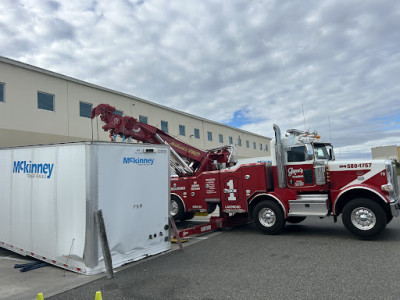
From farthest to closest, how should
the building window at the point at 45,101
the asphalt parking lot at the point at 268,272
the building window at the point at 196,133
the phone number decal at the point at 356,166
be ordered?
the building window at the point at 196,133 → the building window at the point at 45,101 → the phone number decal at the point at 356,166 → the asphalt parking lot at the point at 268,272

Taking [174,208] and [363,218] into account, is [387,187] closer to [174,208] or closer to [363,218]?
[363,218]

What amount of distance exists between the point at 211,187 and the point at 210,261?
3.93m

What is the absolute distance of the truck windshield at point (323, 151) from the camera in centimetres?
902

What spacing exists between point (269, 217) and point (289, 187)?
3.38 ft

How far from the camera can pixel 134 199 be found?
652cm

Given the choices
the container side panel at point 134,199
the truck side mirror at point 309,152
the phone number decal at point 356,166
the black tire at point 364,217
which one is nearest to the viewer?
the container side panel at point 134,199

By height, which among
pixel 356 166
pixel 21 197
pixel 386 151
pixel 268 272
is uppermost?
pixel 386 151

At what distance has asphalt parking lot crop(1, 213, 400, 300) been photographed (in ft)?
14.7

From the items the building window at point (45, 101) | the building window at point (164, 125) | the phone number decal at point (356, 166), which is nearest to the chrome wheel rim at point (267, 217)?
the phone number decal at point (356, 166)

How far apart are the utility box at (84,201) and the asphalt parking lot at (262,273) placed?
1.32 feet

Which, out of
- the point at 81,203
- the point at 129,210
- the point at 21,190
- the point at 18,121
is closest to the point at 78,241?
the point at 81,203

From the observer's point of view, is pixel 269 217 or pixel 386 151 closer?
pixel 269 217

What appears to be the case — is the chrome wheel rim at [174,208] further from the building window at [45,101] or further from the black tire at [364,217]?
the building window at [45,101]

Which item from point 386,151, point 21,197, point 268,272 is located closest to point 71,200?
point 21,197
